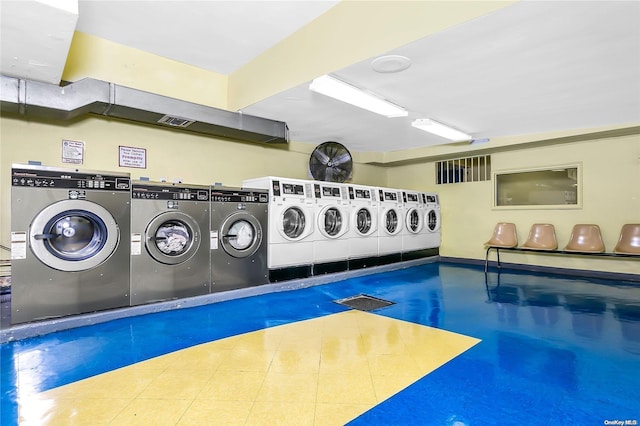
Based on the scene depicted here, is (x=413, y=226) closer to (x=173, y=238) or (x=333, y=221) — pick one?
(x=333, y=221)

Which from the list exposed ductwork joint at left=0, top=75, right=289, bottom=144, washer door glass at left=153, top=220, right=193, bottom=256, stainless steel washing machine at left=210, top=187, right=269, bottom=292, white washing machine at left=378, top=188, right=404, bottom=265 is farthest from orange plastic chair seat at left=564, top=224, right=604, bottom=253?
washer door glass at left=153, top=220, right=193, bottom=256

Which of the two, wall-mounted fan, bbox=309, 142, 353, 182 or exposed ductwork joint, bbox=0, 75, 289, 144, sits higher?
exposed ductwork joint, bbox=0, 75, 289, 144

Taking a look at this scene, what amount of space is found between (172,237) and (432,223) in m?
5.66

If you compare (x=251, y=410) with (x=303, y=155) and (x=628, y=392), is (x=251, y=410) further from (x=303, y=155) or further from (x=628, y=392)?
(x=303, y=155)

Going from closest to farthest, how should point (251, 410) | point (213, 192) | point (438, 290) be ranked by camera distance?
1. point (251, 410)
2. point (213, 192)
3. point (438, 290)

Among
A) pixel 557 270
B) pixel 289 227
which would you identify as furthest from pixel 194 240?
pixel 557 270

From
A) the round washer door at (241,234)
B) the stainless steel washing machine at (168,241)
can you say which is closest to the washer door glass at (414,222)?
the round washer door at (241,234)

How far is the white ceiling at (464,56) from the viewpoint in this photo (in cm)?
239

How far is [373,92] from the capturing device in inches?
146

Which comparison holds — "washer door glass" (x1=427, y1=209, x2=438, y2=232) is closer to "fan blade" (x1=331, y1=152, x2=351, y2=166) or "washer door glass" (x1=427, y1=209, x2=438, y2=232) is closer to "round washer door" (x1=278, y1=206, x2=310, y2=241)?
"fan blade" (x1=331, y1=152, x2=351, y2=166)

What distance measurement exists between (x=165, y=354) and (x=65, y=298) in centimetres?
131

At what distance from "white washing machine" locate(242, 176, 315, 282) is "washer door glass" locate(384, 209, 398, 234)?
2024 millimetres

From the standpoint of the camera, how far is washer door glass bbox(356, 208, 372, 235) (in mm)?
5918

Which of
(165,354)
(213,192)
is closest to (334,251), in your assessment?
(213,192)
